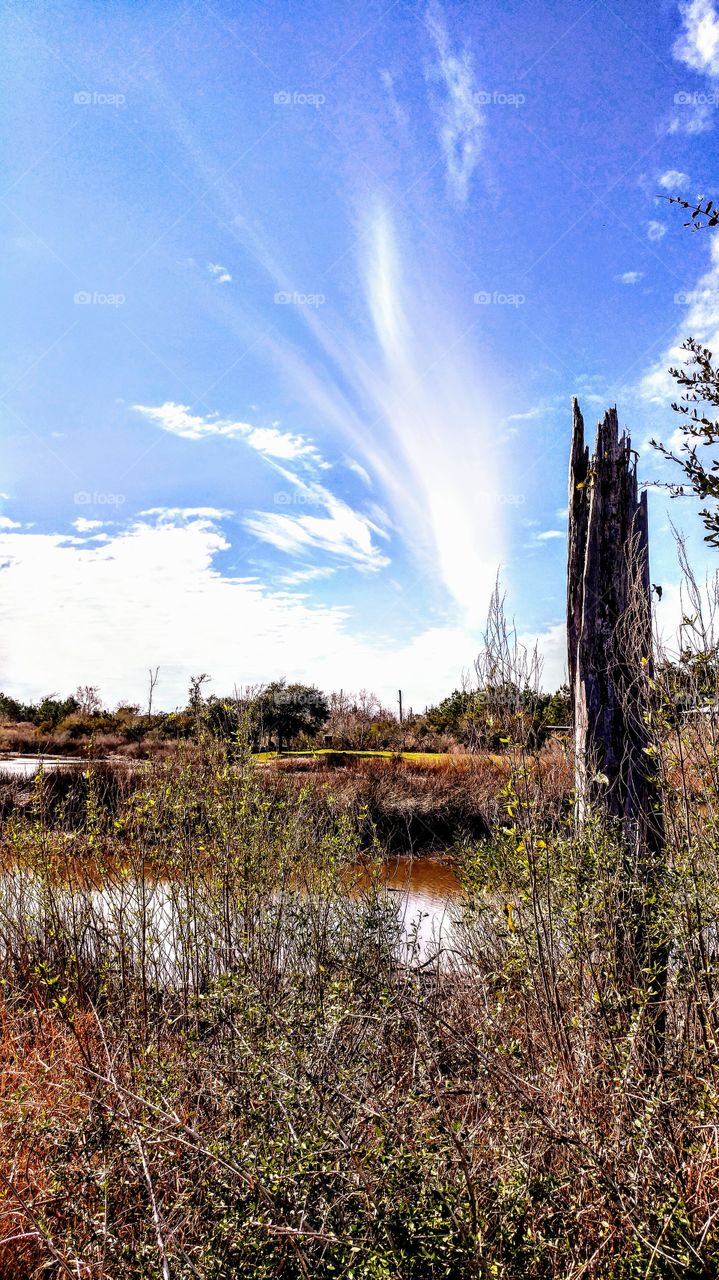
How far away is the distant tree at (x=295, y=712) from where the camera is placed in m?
22.7

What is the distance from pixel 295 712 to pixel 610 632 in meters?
20.6

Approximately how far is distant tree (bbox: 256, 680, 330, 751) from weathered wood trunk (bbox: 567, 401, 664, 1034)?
1569 cm

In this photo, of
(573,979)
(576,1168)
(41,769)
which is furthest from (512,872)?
(41,769)

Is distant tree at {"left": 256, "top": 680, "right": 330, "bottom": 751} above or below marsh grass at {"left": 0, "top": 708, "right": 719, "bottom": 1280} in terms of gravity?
above

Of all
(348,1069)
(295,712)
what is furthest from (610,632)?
(295,712)

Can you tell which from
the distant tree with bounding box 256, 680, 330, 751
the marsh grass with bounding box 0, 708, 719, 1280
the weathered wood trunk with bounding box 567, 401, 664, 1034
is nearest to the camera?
the marsh grass with bounding box 0, 708, 719, 1280

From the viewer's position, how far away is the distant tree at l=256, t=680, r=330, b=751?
2273 cm

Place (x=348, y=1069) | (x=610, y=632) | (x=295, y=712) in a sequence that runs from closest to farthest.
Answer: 1. (x=348, y=1069)
2. (x=610, y=632)
3. (x=295, y=712)

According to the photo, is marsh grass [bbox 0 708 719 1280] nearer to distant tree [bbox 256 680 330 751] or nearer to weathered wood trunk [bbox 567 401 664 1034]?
weathered wood trunk [bbox 567 401 664 1034]

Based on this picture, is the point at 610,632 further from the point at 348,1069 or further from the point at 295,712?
the point at 295,712

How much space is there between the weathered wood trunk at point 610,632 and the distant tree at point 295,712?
51.5 ft

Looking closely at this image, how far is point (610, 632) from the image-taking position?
500 cm

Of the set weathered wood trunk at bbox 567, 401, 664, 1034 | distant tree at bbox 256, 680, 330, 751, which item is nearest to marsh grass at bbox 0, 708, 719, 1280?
weathered wood trunk at bbox 567, 401, 664, 1034

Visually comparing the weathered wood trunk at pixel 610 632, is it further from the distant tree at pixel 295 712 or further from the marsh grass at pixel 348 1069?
the distant tree at pixel 295 712
